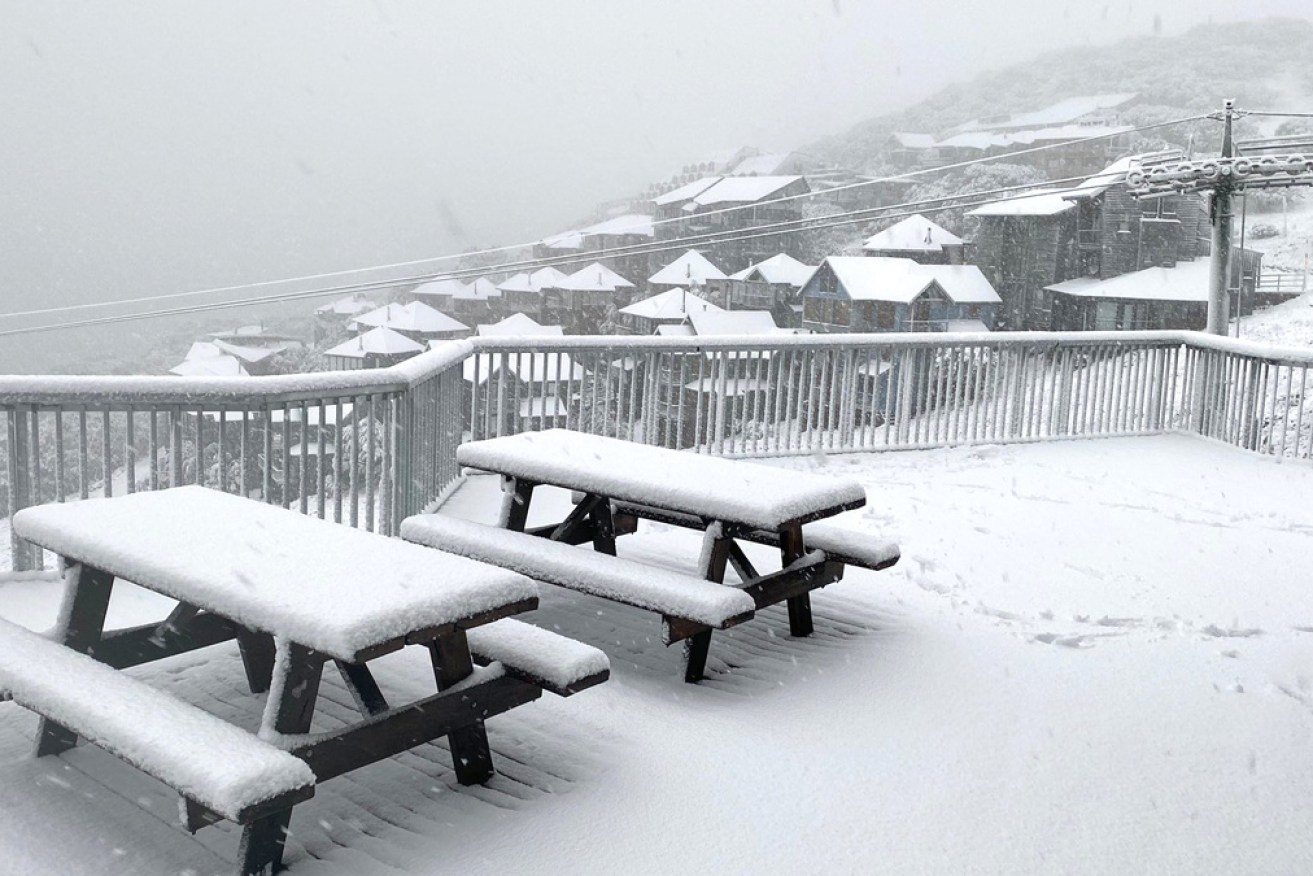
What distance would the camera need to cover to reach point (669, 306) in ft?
168

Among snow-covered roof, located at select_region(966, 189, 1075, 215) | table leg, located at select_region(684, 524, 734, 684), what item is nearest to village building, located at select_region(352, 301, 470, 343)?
snow-covered roof, located at select_region(966, 189, 1075, 215)

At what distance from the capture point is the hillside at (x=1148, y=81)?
87.9 meters

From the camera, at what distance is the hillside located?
87.9 metres

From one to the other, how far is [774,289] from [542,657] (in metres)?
51.4

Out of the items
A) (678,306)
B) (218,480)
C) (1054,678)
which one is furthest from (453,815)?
(678,306)

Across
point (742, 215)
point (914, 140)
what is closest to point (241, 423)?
→ point (742, 215)

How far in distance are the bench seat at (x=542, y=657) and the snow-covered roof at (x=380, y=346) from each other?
153ft

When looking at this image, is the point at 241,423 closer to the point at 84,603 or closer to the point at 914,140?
the point at 84,603

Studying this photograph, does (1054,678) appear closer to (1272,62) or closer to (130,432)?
(130,432)

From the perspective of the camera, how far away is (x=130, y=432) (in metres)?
5.30

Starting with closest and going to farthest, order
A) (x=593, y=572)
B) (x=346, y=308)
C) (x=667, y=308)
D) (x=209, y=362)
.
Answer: (x=593, y=572) < (x=667, y=308) < (x=209, y=362) < (x=346, y=308)

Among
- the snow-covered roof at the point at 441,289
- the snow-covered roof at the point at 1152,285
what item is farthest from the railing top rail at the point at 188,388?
the snow-covered roof at the point at 441,289

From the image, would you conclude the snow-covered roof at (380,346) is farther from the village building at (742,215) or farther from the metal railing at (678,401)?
the metal railing at (678,401)

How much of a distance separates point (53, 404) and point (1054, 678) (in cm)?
491
